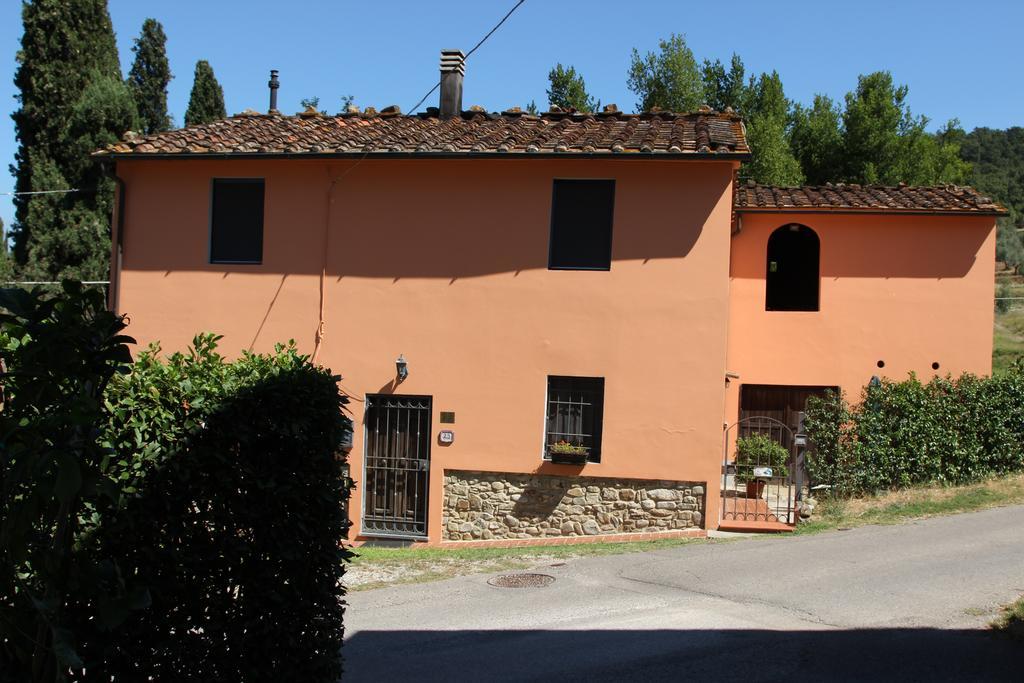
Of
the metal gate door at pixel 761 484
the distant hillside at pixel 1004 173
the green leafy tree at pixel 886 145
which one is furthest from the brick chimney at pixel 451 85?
the distant hillside at pixel 1004 173

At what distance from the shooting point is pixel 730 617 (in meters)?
8.91

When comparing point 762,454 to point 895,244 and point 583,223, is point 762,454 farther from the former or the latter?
point 583,223

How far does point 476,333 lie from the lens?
14625mm

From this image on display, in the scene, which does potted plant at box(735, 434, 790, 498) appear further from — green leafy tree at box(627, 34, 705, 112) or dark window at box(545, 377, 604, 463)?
green leafy tree at box(627, 34, 705, 112)

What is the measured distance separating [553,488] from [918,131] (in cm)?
2287

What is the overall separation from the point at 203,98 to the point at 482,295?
25.8 metres

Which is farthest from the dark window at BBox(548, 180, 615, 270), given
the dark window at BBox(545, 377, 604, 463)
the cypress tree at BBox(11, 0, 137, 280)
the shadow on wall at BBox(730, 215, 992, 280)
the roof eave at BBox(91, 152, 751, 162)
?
the cypress tree at BBox(11, 0, 137, 280)

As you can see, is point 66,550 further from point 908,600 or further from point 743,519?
point 743,519

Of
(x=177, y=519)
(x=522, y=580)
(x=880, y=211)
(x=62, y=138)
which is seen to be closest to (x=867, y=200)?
(x=880, y=211)

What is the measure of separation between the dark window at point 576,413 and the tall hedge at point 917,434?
3793 millimetres

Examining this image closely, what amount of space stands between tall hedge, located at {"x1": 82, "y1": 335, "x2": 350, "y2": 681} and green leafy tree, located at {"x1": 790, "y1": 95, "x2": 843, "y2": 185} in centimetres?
2844

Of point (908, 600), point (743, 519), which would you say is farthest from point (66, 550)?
point (743, 519)

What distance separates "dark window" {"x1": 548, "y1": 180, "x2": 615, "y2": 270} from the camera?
14.4 metres

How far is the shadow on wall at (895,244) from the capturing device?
1736 centimetres
